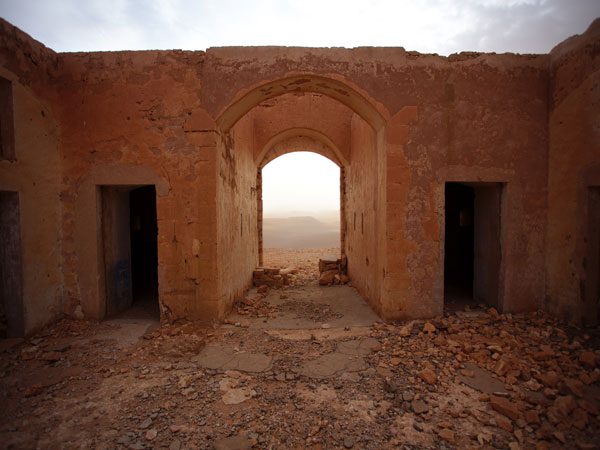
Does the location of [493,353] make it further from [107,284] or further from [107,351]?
[107,284]

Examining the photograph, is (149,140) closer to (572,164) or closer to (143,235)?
(143,235)

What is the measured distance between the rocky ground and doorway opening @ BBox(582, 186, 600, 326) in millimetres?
326

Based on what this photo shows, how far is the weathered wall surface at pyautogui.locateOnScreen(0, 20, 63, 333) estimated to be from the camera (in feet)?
12.9

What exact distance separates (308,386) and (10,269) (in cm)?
420

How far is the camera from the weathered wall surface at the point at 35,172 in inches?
155

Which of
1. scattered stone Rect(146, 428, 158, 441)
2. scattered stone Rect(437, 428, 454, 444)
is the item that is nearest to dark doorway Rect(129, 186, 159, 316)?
scattered stone Rect(146, 428, 158, 441)

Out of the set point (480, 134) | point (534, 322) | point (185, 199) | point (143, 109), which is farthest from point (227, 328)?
point (480, 134)

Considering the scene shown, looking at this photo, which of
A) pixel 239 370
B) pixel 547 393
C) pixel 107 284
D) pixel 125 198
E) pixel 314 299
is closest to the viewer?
pixel 547 393

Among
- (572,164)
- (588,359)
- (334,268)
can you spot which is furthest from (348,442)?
(334,268)

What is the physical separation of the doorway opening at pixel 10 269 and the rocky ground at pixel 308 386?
11.5 inches

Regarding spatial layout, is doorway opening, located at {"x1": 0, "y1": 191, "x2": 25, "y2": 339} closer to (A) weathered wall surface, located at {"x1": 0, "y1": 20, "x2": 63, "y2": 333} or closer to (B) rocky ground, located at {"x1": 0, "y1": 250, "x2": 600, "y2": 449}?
(A) weathered wall surface, located at {"x1": 0, "y1": 20, "x2": 63, "y2": 333}

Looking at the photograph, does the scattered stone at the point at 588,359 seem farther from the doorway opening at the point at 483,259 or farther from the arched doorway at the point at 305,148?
the arched doorway at the point at 305,148

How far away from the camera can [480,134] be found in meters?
4.59

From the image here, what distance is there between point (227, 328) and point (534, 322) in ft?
15.2
